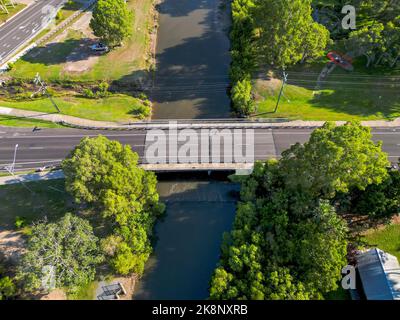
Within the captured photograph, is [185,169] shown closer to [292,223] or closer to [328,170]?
[292,223]

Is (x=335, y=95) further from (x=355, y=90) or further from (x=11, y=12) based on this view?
(x=11, y=12)

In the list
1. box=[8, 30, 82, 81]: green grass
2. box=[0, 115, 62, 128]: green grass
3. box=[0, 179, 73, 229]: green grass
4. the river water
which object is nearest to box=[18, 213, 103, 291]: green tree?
the river water

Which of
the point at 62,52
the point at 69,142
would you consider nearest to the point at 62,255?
the point at 69,142

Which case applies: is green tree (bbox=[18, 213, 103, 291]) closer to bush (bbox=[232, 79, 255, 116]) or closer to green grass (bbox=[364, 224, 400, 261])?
bush (bbox=[232, 79, 255, 116])

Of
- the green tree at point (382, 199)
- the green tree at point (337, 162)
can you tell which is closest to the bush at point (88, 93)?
the green tree at point (337, 162)

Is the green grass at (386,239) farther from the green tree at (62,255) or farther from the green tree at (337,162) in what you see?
the green tree at (62,255)
